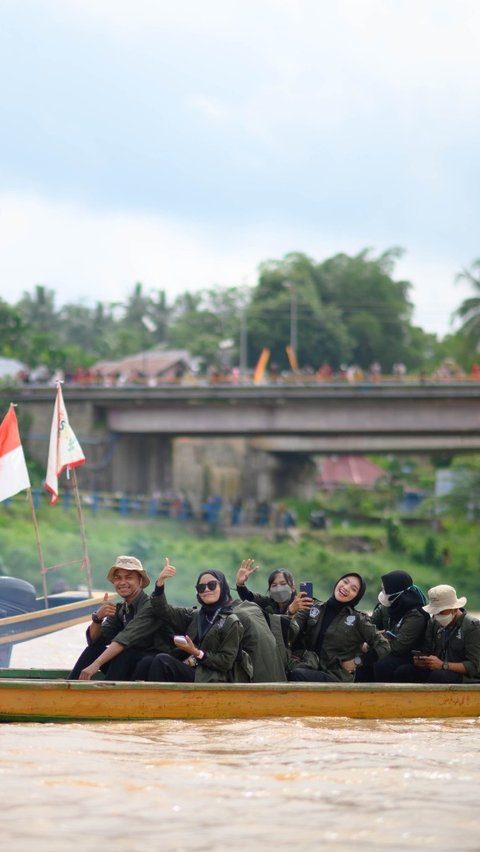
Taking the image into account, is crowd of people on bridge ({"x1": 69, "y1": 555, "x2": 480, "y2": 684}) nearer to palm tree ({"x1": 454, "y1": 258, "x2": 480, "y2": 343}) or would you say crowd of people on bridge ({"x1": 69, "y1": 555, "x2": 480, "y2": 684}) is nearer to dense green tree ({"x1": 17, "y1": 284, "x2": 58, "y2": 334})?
palm tree ({"x1": 454, "y1": 258, "x2": 480, "y2": 343})

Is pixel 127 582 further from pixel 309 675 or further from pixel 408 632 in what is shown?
pixel 408 632

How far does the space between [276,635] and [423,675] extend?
5.18 ft

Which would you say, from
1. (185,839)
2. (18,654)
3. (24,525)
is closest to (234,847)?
(185,839)

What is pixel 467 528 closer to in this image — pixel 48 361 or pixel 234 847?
pixel 48 361

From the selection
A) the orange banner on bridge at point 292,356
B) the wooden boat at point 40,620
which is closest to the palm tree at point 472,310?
the orange banner on bridge at point 292,356

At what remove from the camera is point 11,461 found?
1933 cm

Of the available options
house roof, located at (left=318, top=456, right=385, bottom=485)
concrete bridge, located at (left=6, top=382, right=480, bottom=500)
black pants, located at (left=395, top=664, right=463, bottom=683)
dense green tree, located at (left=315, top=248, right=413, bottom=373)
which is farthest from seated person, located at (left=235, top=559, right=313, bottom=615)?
dense green tree, located at (left=315, top=248, right=413, bottom=373)

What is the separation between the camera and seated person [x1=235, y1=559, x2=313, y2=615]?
15.6 metres

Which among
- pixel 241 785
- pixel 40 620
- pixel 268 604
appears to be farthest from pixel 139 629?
pixel 40 620

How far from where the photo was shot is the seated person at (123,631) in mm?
15023

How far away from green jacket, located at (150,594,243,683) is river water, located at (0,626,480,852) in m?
0.55

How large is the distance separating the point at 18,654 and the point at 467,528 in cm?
3772

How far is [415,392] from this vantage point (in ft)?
183

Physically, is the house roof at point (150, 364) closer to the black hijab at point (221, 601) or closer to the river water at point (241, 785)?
the black hijab at point (221, 601)
